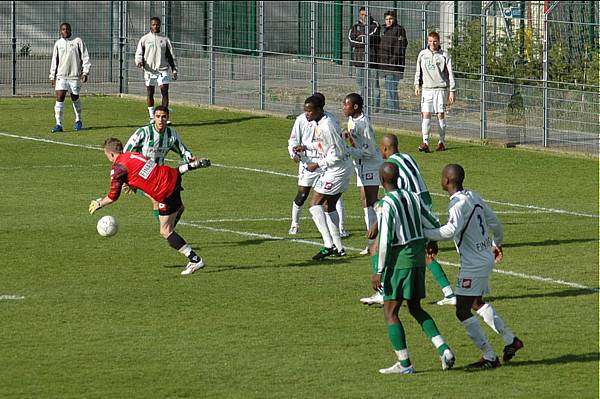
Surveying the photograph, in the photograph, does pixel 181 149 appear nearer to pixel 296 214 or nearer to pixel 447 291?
pixel 296 214

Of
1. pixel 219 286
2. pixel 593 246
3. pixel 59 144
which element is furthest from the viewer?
pixel 59 144

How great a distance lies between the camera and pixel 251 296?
15.7 meters

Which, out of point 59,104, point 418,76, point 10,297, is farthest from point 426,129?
point 10,297

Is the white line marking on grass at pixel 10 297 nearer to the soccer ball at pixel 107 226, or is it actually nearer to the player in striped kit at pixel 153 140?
the soccer ball at pixel 107 226

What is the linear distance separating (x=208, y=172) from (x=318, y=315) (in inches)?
461

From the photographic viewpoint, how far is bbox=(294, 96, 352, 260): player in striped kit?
17.6 meters

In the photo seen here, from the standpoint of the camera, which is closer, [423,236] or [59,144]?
[423,236]

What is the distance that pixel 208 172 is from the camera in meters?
26.1

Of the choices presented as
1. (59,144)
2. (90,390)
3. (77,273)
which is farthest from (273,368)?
(59,144)

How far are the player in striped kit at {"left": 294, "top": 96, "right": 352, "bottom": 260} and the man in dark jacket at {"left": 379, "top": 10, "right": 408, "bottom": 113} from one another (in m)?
14.3

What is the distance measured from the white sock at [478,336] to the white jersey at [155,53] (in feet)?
65.3

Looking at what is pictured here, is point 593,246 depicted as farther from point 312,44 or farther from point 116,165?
point 312,44

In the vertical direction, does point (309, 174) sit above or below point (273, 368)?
above

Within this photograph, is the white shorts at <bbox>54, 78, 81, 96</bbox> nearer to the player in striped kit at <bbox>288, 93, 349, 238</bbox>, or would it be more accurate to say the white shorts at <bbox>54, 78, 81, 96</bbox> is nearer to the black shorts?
the player in striped kit at <bbox>288, 93, 349, 238</bbox>
